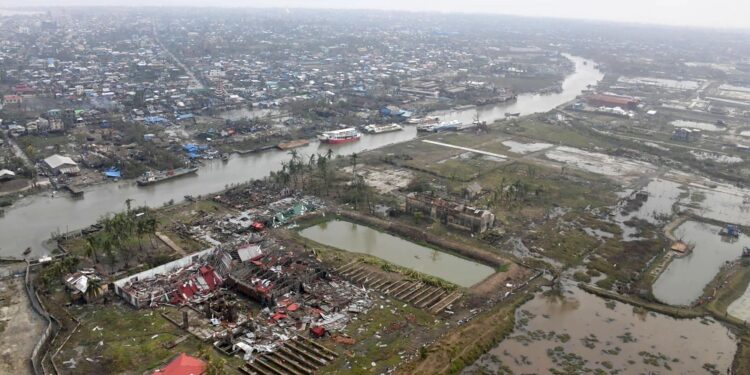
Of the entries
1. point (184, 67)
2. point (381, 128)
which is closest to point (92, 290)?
point (381, 128)

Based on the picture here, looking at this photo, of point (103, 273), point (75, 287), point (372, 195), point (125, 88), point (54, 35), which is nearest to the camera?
point (75, 287)

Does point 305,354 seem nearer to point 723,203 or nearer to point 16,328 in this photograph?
point 16,328

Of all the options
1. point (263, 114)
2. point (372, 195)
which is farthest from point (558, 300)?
point (263, 114)

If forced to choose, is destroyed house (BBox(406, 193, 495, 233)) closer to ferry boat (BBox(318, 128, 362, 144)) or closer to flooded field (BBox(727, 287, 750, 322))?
flooded field (BBox(727, 287, 750, 322))

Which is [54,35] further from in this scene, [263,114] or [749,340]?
[749,340]

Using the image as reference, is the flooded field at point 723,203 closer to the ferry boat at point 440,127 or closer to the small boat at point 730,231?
the small boat at point 730,231

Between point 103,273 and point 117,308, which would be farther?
point 103,273
